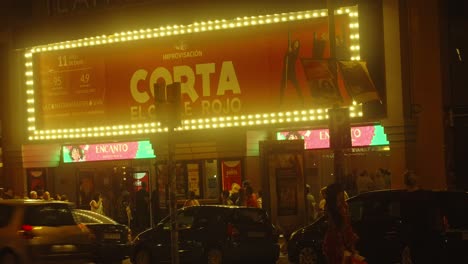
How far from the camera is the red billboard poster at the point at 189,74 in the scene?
24359 mm

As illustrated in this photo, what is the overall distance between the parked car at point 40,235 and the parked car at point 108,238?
2.91 m

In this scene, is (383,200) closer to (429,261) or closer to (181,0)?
(429,261)

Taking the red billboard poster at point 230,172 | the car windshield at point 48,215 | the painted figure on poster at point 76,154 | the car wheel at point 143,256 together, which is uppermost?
the painted figure on poster at point 76,154

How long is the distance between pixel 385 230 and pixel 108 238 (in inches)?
283

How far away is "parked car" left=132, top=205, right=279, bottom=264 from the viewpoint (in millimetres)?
19156

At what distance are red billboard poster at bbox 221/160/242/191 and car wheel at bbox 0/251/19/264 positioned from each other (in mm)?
11841

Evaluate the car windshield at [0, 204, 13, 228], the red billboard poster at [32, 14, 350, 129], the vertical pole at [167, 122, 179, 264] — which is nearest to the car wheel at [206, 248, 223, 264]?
the vertical pole at [167, 122, 179, 264]

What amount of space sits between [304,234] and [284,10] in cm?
821

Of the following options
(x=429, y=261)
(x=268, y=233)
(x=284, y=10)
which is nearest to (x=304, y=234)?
(x=268, y=233)

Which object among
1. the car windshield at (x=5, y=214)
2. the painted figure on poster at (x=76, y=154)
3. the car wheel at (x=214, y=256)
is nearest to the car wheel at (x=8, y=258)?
the car windshield at (x=5, y=214)

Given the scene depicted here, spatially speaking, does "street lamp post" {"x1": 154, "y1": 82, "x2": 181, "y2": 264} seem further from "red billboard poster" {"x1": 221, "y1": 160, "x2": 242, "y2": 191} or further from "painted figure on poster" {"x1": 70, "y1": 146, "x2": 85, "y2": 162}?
"painted figure on poster" {"x1": 70, "y1": 146, "x2": 85, "y2": 162}

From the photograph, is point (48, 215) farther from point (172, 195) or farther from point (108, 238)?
point (108, 238)

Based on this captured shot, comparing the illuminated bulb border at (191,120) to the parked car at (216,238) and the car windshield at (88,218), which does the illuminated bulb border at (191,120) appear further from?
the parked car at (216,238)

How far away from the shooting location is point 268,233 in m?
19.8
